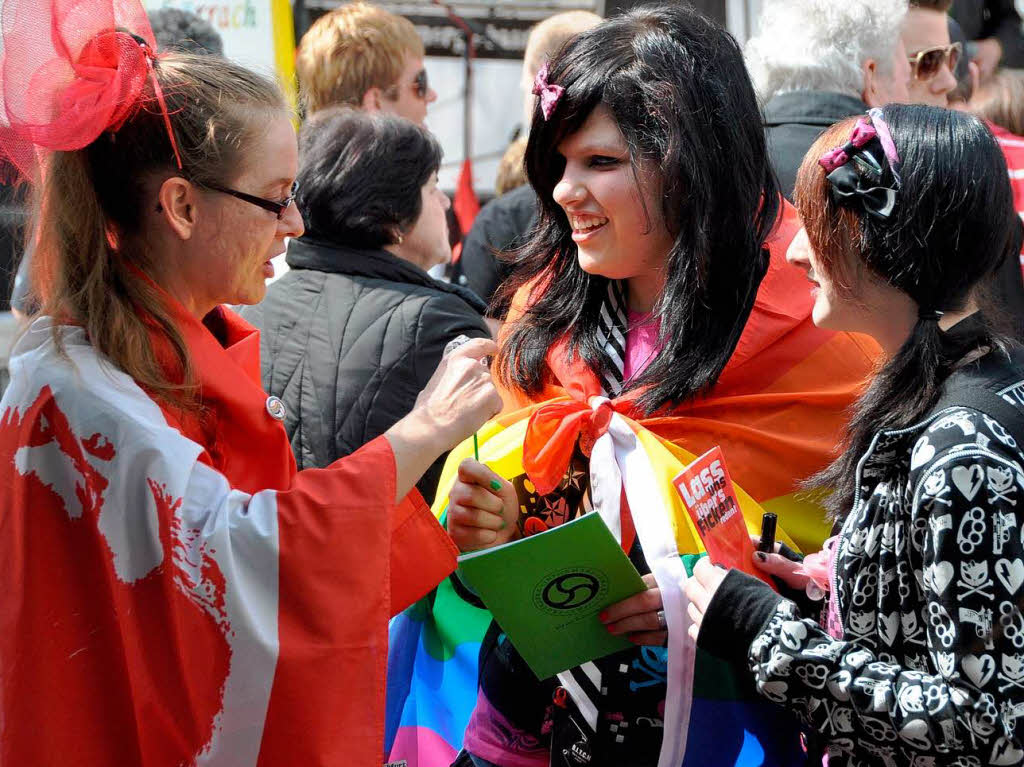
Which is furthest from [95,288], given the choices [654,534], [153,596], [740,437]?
[740,437]

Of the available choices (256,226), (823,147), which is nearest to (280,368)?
(256,226)

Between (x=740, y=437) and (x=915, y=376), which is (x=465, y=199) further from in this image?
(x=915, y=376)

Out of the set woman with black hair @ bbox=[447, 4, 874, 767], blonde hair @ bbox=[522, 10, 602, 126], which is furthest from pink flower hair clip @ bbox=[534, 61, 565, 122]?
blonde hair @ bbox=[522, 10, 602, 126]

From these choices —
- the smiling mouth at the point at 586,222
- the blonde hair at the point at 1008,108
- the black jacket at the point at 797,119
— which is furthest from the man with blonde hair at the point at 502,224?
the smiling mouth at the point at 586,222

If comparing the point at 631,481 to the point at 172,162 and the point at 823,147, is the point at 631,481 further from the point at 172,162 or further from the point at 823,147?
the point at 172,162

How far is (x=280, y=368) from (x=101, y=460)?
1494mm

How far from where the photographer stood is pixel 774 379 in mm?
2260

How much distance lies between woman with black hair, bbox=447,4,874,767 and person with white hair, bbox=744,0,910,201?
3.84ft

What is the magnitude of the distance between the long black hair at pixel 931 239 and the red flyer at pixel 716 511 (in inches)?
9.9

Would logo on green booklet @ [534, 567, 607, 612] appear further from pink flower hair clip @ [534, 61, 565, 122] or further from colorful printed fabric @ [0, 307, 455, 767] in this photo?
pink flower hair clip @ [534, 61, 565, 122]

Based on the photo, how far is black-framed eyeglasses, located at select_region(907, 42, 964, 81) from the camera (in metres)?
4.11

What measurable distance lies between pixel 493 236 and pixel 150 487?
8.71ft

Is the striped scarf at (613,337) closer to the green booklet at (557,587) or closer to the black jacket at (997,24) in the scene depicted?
the green booklet at (557,587)

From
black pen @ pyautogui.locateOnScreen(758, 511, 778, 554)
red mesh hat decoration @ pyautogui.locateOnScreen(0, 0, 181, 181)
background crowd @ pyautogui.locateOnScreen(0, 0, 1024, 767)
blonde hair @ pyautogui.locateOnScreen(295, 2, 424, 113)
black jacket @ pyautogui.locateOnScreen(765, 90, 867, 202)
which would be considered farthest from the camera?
blonde hair @ pyautogui.locateOnScreen(295, 2, 424, 113)
